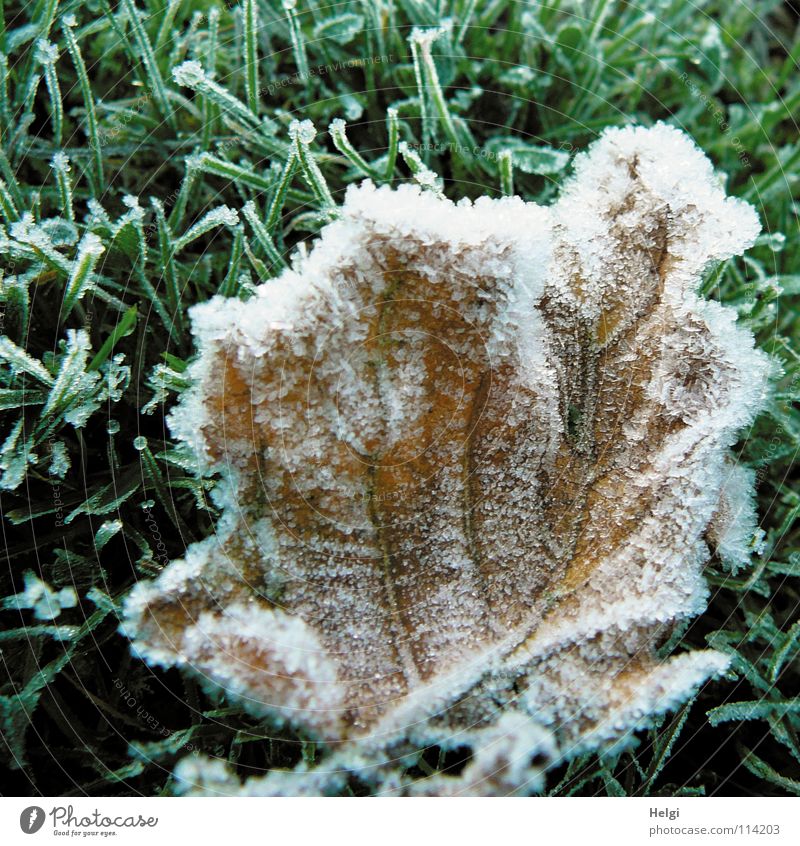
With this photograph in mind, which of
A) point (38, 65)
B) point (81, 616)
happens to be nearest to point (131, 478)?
point (81, 616)

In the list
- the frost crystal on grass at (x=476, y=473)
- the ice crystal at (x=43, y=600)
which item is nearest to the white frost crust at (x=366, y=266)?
the frost crystal on grass at (x=476, y=473)

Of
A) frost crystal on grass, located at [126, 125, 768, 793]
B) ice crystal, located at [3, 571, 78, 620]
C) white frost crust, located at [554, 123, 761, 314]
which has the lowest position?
ice crystal, located at [3, 571, 78, 620]

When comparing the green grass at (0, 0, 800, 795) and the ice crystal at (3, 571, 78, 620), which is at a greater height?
the green grass at (0, 0, 800, 795)

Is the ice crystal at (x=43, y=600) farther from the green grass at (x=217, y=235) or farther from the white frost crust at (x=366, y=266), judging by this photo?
the white frost crust at (x=366, y=266)

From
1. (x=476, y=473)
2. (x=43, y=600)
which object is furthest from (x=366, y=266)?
(x=43, y=600)
